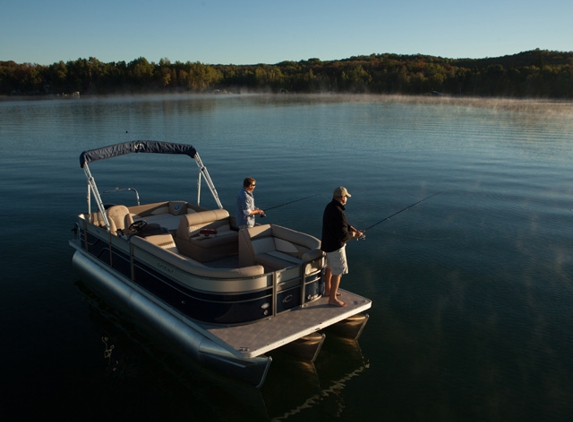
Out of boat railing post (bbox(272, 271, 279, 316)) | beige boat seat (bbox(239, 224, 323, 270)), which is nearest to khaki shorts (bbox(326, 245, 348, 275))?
beige boat seat (bbox(239, 224, 323, 270))

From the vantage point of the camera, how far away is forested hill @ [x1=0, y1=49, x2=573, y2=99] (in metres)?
120

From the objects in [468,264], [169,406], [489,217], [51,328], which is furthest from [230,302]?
[489,217]

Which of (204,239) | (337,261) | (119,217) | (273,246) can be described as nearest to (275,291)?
(337,261)

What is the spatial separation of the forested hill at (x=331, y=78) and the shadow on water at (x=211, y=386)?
12386cm

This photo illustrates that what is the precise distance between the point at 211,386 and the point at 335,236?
9.88ft

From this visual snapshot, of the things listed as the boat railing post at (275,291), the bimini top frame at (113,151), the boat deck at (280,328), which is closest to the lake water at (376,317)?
the boat deck at (280,328)

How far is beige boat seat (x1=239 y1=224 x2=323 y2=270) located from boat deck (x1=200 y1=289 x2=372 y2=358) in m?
0.88

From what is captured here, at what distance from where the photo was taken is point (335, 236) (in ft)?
23.7

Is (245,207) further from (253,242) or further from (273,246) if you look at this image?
(273,246)

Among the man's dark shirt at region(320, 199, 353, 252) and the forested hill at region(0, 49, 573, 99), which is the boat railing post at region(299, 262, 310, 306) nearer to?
the man's dark shirt at region(320, 199, 353, 252)

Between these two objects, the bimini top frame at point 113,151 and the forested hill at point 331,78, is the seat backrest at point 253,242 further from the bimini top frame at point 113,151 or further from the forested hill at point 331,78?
the forested hill at point 331,78

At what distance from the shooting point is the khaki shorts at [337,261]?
7.42 m

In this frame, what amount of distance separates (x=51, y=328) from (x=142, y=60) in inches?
7479

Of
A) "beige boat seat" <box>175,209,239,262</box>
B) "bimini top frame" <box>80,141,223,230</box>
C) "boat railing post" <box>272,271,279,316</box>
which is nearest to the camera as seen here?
"boat railing post" <box>272,271,279,316</box>
